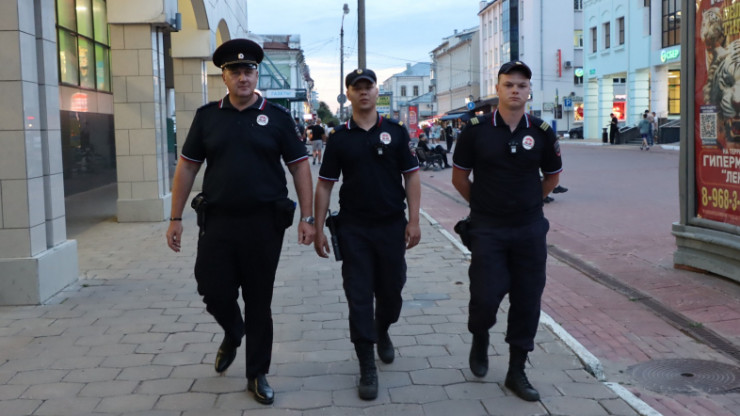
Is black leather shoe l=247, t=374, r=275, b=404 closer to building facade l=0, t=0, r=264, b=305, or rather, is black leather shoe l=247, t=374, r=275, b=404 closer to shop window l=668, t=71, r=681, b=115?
building facade l=0, t=0, r=264, b=305

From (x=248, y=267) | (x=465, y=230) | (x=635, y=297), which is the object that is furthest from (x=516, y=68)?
(x=635, y=297)

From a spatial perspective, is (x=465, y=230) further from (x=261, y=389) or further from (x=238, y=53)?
(x=238, y=53)

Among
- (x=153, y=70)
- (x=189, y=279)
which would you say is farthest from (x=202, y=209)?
(x=153, y=70)

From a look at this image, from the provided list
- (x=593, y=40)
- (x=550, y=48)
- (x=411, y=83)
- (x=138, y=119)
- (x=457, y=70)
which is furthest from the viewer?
Result: (x=411, y=83)

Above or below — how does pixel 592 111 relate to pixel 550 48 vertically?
below

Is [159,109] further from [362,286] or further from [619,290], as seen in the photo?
[362,286]

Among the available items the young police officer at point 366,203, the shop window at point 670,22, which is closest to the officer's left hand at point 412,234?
the young police officer at point 366,203

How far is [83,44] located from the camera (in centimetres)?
1786

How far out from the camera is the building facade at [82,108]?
6.61 metres

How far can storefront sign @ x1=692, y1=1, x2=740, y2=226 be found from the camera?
7.18 meters

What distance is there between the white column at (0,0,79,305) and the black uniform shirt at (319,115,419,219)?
11.1ft

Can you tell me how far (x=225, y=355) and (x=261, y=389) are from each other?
22.3 inches

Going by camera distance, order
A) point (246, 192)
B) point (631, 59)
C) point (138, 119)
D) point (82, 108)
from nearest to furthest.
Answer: point (246, 192)
point (138, 119)
point (82, 108)
point (631, 59)

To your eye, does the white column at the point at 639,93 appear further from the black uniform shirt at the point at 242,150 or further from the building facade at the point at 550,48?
the black uniform shirt at the point at 242,150
